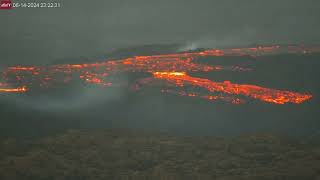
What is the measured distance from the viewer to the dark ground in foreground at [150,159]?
140ft

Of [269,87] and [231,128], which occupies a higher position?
[269,87]

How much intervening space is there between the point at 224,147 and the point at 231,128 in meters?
36.1

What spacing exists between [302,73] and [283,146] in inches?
3030

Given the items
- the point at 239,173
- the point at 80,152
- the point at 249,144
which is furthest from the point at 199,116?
the point at 239,173

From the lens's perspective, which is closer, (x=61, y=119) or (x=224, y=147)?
(x=224, y=147)

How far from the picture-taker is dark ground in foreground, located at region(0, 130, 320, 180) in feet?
140

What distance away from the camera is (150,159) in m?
51.6

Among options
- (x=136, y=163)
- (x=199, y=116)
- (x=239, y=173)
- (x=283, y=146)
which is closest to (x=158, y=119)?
(x=199, y=116)

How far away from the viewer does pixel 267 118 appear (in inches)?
4250

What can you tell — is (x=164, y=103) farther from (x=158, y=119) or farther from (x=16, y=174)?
(x=16, y=174)

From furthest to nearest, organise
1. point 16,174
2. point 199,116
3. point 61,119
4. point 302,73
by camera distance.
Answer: point 302,73 < point 199,116 < point 61,119 < point 16,174

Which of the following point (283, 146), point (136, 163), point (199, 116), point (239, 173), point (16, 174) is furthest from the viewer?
point (199, 116)

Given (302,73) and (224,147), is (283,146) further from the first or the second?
(302,73)

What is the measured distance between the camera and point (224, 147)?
206 ft
